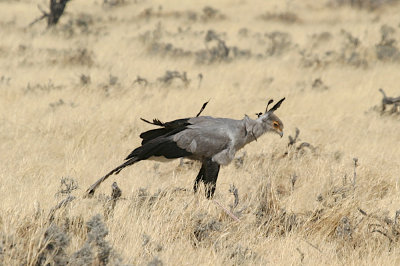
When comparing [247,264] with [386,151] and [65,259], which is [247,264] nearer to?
[65,259]

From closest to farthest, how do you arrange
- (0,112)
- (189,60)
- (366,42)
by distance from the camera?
1. (0,112)
2. (189,60)
3. (366,42)

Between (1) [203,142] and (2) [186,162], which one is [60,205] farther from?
(2) [186,162]

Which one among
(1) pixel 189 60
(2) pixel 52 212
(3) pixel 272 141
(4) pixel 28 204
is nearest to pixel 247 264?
(2) pixel 52 212

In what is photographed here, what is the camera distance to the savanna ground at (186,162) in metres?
4.07

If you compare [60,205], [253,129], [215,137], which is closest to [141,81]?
[253,129]

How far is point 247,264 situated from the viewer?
12.9 feet

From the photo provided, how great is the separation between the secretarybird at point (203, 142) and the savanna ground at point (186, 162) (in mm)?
291

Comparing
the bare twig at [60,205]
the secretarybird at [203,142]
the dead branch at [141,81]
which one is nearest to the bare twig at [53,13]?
the dead branch at [141,81]

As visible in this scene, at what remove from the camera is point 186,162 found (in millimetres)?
6832

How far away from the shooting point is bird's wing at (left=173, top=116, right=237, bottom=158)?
4.97m

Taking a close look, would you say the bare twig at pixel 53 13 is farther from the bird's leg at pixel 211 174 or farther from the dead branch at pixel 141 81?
the bird's leg at pixel 211 174

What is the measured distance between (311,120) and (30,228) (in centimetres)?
615

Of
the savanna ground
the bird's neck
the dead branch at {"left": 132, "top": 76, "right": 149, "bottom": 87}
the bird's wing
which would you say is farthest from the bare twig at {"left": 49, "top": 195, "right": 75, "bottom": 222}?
the dead branch at {"left": 132, "top": 76, "right": 149, "bottom": 87}

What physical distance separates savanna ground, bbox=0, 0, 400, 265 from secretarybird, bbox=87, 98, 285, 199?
29 cm
